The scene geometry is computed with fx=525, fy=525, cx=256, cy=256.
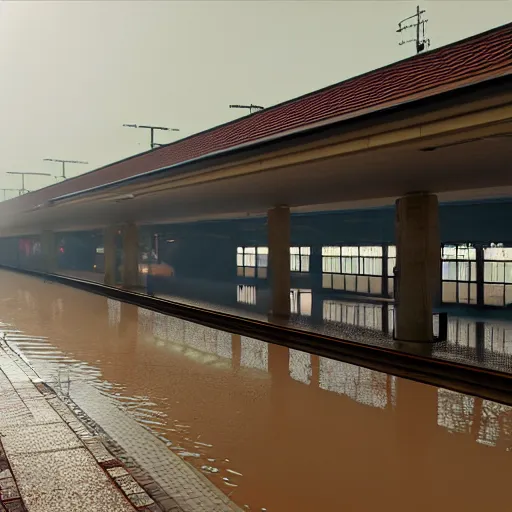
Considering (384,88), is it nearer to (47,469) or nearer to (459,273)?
(47,469)

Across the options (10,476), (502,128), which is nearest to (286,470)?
(10,476)

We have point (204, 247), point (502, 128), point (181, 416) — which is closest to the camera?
point (502, 128)

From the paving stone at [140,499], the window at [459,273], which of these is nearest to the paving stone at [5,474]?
the paving stone at [140,499]

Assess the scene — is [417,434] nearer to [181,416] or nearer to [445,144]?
[181,416]

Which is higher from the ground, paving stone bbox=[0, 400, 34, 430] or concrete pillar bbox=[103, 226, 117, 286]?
concrete pillar bbox=[103, 226, 117, 286]

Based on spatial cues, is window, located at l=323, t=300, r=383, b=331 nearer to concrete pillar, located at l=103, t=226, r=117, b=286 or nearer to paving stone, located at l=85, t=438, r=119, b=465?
paving stone, located at l=85, t=438, r=119, b=465

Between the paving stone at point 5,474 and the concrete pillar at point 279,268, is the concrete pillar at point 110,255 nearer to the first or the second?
the concrete pillar at point 279,268

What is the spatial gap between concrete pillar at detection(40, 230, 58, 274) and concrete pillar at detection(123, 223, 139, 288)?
2148 centimetres

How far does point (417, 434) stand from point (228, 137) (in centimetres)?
1163

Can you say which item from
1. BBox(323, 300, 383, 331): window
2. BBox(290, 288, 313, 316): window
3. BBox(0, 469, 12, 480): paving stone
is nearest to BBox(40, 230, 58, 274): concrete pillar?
BBox(290, 288, 313, 316): window

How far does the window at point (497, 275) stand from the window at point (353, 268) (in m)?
6.50

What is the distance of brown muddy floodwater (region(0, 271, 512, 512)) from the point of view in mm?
7043

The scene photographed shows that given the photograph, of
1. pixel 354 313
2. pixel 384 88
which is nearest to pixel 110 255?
pixel 354 313

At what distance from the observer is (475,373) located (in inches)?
492
